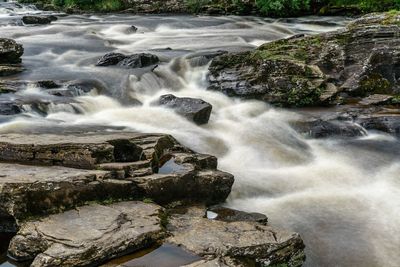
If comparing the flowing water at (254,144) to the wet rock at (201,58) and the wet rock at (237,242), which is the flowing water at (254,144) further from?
the wet rock at (237,242)

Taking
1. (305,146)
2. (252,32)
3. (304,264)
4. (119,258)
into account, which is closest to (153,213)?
(119,258)

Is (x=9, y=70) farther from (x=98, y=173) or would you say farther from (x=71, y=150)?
(x=98, y=173)

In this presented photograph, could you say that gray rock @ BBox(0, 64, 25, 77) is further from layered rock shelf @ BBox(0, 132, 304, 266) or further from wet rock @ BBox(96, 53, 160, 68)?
layered rock shelf @ BBox(0, 132, 304, 266)

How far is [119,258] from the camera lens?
187 inches

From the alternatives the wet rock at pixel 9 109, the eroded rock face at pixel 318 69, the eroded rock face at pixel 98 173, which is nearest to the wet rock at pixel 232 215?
the eroded rock face at pixel 98 173

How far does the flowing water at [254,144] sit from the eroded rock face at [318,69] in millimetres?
532

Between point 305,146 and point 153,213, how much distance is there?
16.1 ft

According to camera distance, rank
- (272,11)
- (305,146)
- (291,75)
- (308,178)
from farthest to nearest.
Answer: (272,11) < (291,75) < (305,146) < (308,178)

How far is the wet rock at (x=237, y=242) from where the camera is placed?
488 centimetres

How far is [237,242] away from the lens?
5.08m

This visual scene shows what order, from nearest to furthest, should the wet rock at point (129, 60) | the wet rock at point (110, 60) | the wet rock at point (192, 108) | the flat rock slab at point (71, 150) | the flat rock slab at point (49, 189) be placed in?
the flat rock slab at point (49, 189)
the flat rock slab at point (71, 150)
the wet rock at point (192, 108)
the wet rock at point (129, 60)
the wet rock at point (110, 60)

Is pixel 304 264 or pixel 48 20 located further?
pixel 48 20

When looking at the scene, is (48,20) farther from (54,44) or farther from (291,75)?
(291,75)

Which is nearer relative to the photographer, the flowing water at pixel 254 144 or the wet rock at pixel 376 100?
the flowing water at pixel 254 144
